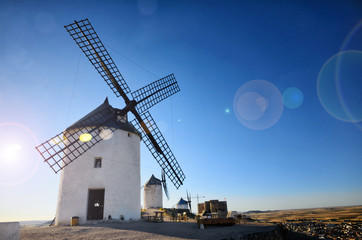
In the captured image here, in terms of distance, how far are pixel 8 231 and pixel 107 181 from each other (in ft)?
27.6

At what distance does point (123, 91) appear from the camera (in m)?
15.4

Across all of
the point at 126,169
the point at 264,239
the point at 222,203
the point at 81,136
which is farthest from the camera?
the point at 222,203

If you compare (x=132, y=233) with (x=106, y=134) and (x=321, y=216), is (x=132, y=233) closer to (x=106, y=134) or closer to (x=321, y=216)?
(x=106, y=134)

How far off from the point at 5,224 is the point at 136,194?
986cm

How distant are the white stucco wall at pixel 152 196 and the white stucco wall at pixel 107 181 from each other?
19.6 meters

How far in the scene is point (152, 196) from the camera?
32.9 meters

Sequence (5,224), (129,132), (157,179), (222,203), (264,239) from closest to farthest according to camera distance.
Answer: (5,224) → (264,239) → (129,132) → (222,203) → (157,179)

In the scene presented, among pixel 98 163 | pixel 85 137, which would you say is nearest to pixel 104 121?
pixel 85 137

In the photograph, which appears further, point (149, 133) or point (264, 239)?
point (149, 133)

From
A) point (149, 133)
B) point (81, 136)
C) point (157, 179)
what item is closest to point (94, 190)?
point (81, 136)

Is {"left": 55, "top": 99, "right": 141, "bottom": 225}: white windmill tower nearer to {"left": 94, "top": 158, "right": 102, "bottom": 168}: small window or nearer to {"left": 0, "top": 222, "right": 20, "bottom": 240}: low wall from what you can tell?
{"left": 94, "top": 158, "right": 102, "bottom": 168}: small window

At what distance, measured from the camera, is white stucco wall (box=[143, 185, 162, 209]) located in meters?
32.6

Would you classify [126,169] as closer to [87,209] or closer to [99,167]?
[99,167]

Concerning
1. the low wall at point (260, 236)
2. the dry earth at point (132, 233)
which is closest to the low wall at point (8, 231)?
the dry earth at point (132, 233)
